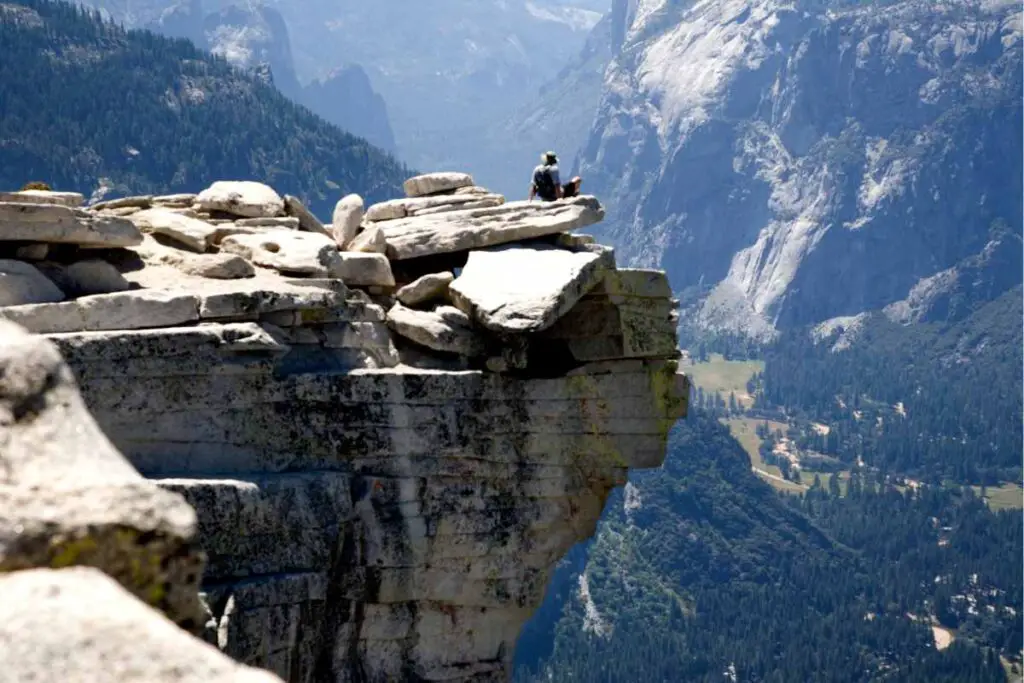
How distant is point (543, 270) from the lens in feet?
106

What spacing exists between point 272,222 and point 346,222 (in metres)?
2.04

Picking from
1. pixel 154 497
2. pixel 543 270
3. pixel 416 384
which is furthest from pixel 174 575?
pixel 543 270

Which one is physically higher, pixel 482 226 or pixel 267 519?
pixel 482 226

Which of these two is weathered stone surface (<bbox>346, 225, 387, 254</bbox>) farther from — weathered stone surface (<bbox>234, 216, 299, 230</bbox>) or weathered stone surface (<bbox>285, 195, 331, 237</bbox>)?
weathered stone surface (<bbox>234, 216, 299, 230</bbox>)

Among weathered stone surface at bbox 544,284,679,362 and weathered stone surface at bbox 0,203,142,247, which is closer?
weathered stone surface at bbox 0,203,142,247

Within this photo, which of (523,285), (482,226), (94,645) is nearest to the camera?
(94,645)

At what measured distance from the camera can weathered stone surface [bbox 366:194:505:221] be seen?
119ft

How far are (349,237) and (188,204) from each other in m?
3.81

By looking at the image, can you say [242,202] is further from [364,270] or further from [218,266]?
[218,266]

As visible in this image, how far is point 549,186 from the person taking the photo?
1524 inches

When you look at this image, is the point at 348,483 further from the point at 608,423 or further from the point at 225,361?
the point at 608,423

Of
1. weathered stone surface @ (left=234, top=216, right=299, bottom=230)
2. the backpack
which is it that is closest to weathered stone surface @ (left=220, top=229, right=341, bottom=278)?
weathered stone surface @ (left=234, top=216, right=299, bottom=230)

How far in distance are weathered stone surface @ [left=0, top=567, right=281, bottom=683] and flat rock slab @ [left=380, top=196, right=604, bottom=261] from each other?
24736 mm

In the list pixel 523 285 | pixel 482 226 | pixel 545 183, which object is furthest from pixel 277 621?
pixel 545 183
